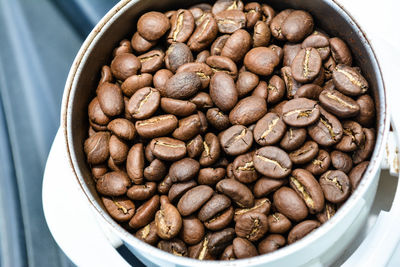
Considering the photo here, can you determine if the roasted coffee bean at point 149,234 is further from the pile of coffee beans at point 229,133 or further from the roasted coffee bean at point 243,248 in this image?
the roasted coffee bean at point 243,248

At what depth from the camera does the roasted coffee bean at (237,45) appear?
96cm

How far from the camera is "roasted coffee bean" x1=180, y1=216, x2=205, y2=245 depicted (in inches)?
33.0

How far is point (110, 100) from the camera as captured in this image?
3.05ft

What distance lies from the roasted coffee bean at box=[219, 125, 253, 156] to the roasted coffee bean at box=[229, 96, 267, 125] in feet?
0.07

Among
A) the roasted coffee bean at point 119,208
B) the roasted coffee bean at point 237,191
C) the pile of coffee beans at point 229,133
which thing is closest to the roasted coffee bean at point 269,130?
the pile of coffee beans at point 229,133

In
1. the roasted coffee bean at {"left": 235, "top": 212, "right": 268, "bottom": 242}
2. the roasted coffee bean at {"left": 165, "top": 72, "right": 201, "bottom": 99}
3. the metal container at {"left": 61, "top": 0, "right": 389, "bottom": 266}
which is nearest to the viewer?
the metal container at {"left": 61, "top": 0, "right": 389, "bottom": 266}

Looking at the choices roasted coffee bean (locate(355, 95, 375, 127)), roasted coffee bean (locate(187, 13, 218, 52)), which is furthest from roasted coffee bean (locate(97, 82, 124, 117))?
roasted coffee bean (locate(355, 95, 375, 127))

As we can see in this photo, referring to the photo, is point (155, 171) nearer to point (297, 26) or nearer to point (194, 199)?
point (194, 199)

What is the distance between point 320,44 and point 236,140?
31 centimetres

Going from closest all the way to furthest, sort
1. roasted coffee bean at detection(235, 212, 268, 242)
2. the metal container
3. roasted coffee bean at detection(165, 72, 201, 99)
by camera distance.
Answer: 1. the metal container
2. roasted coffee bean at detection(235, 212, 268, 242)
3. roasted coffee bean at detection(165, 72, 201, 99)

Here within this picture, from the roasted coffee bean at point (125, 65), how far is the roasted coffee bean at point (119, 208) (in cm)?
29

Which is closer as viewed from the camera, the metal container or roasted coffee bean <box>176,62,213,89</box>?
the metal container

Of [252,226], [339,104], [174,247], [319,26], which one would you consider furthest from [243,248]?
[319,26]

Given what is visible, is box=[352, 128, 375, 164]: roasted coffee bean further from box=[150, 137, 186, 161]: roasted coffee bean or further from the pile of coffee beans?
box=[150, 137, 186, 161]: roasted coffee bean
